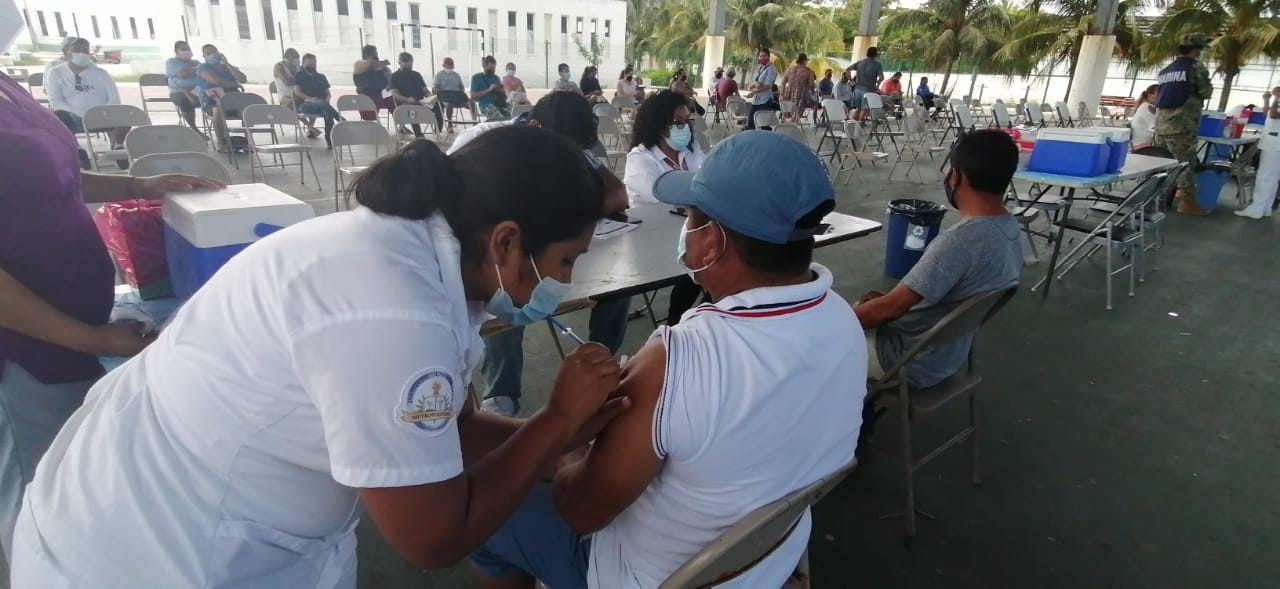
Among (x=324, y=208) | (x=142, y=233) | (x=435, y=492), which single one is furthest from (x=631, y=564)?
(x=324, y=208)

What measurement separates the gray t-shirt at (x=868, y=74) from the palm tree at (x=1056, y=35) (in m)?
5.22

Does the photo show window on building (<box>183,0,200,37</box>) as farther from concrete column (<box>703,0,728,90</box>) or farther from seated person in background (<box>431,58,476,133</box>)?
concrete column (<box>703,0,728,90</box>)

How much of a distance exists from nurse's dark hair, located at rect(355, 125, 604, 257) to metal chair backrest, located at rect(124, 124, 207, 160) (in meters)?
4.49

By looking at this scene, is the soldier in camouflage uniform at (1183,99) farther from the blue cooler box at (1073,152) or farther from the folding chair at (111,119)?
the folding chair at (111,119)

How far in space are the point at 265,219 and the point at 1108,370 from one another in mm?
3804

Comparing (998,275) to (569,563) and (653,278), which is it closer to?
(653,278)

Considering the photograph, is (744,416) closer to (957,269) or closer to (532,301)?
(532,301)

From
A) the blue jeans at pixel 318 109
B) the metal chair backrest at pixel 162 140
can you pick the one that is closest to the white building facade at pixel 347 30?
the blue jeans at pixel 318 109

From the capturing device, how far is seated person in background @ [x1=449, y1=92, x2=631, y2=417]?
2803 millimetres

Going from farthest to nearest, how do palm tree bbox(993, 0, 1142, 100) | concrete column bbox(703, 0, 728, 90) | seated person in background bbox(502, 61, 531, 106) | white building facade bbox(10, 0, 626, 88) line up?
concrete column bbox(703, 0, 728, 90), white building facade bbox(10, 0, 626, 88), palm tree bbox(993, 0, 1142, 100), seated person in background bbox(502, 61, 531, 106)

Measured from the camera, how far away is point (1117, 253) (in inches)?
220

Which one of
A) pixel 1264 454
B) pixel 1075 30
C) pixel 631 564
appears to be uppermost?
pixel 1075 30

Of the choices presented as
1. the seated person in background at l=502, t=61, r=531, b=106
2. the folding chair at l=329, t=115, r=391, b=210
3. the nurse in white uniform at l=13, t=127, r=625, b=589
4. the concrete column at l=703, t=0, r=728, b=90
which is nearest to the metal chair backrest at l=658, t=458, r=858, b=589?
the nurse in white uniform at l=13, t=127, r=625, b=589

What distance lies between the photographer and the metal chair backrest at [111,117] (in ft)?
19.9
